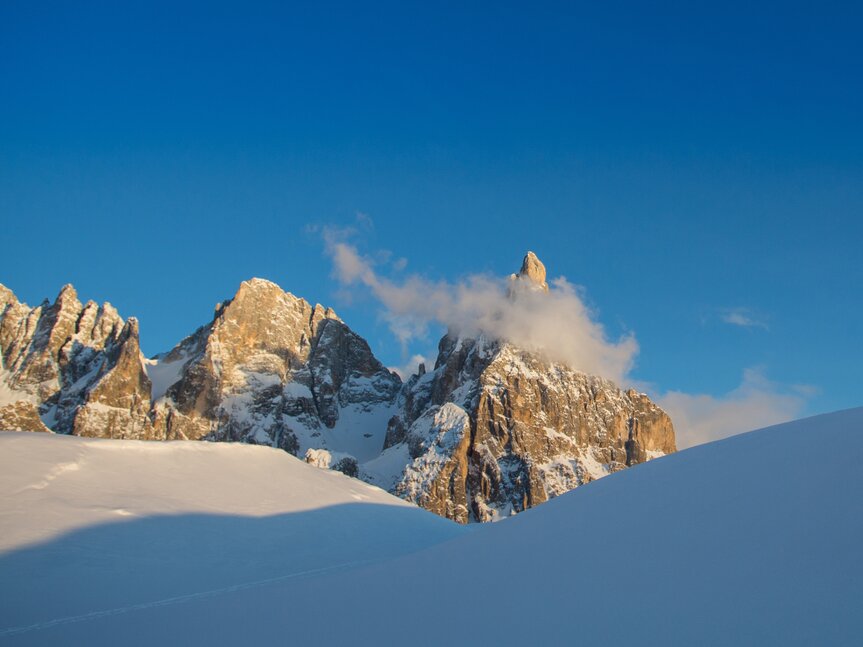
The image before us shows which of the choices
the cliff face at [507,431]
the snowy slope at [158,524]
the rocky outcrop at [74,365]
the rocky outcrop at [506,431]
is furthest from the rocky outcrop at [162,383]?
the snowy slope at [158,524]

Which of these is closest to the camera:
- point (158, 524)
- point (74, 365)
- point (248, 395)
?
point (158, 524)

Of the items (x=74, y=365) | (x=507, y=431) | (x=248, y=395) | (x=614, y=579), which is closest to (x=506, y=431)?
(x=507, y=431)

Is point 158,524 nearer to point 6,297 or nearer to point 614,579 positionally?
point 614,579

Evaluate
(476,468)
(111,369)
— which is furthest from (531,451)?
(111,369)

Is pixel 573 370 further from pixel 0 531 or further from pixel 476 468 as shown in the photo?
pixel 0 531

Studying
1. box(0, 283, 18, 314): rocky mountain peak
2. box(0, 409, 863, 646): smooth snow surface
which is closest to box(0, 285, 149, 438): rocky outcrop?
box(0, 283, 18, 314): rocky mountain peak

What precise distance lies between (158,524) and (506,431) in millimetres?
141649

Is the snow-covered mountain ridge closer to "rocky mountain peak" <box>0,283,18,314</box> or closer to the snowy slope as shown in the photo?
"rocky mountain peak" <box>0,283,18,314</box>

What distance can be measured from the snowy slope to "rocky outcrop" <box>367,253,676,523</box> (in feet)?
369

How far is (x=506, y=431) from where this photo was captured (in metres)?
157

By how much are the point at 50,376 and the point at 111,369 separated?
57.9 feet

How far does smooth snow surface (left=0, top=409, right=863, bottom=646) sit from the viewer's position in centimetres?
706

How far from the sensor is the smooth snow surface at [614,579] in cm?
706

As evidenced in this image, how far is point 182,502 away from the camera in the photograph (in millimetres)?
22438
